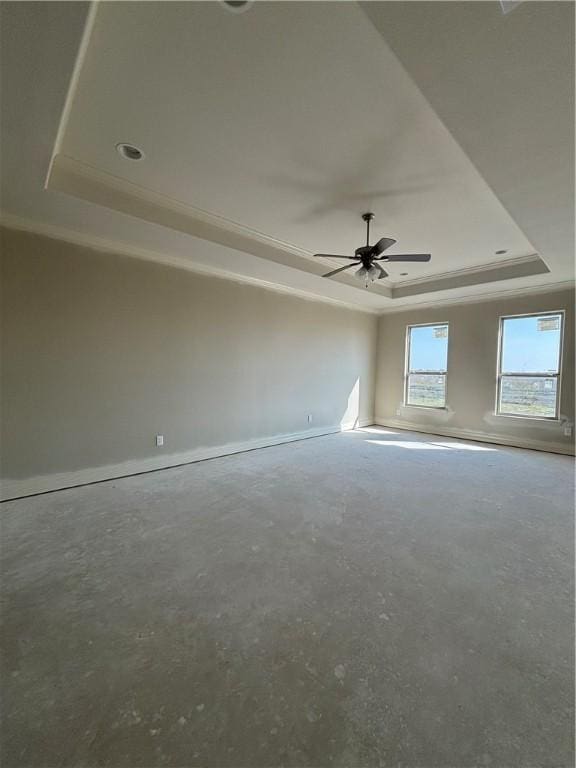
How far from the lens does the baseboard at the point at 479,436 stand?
16.1 feet

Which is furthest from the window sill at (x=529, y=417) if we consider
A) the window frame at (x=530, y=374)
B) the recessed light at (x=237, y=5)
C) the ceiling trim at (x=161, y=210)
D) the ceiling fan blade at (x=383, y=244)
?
the recessed light at (x=237, y=5)

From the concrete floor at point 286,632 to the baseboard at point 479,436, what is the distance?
267 cm

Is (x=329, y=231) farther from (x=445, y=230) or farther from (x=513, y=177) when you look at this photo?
(x=513, y=177)

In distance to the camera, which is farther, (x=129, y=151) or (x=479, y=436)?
(x=479, y=436)

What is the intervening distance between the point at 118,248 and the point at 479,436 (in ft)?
20.6

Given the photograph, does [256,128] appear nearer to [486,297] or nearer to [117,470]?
[117,470]

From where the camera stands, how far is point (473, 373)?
224 inches

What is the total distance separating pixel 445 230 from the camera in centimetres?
364

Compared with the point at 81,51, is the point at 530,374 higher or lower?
lower

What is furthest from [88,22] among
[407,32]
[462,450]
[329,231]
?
[462,450]

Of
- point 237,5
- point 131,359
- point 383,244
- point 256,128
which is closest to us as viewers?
point 237,5

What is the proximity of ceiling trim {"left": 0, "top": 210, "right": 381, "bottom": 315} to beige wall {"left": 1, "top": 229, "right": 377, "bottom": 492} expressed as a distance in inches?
2.7

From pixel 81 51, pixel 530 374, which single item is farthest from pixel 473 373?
pixel 81 51

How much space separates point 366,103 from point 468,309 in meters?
4.80
